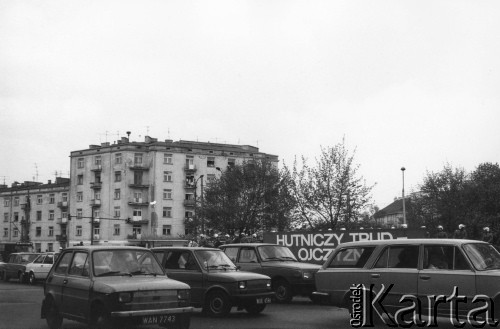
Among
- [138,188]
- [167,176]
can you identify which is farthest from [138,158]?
[167,176]

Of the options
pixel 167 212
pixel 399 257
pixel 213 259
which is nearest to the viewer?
pixel 399 257

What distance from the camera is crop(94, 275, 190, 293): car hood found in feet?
34.7

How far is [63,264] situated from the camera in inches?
484

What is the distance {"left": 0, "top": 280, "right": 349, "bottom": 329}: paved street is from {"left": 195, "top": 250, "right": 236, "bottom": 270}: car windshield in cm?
114

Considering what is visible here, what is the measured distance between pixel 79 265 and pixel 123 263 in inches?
34.8

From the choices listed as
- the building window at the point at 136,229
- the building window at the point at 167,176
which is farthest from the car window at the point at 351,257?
the building window at the point at 167,176

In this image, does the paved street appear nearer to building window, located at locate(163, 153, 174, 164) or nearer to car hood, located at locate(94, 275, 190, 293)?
car hood, located at locate(94, 275, 190, 293)

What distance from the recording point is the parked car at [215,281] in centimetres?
1427

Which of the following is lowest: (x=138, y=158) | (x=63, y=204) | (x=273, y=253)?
(x=273, y=253)

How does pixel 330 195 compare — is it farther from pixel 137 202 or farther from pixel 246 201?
pixel 137 202

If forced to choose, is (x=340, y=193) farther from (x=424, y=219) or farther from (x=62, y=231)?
(x=62, y=231)

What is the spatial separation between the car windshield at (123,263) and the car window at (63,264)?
961 mm

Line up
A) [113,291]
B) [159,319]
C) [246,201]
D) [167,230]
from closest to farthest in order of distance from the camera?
[113,291], [159,319], [246,201], [167,230]

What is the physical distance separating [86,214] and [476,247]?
280 ft
